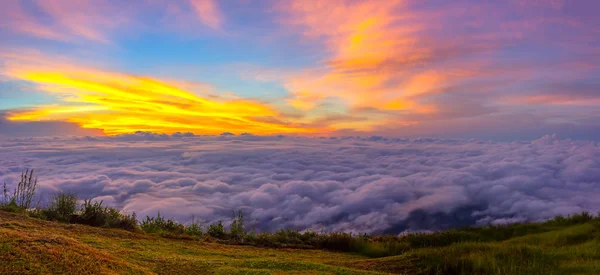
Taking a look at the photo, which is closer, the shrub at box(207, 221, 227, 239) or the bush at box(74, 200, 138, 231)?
the bush at box(74, 200, 138, 231)

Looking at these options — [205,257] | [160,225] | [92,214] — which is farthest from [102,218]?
[205,257]

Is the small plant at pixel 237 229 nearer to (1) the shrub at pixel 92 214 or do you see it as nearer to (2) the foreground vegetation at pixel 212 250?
(2) the foreground vegetation at pixel 212 250

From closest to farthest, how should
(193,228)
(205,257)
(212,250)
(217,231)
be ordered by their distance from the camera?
(205,257)
(212,250)
(217,231)
(193,228)

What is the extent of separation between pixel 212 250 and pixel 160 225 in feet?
12.2

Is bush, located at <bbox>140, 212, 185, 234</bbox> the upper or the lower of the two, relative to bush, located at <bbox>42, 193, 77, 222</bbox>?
lower

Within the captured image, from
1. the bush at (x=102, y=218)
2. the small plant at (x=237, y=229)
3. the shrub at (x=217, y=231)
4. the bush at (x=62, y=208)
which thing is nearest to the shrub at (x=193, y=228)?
the shrub at (x=217, y=231)

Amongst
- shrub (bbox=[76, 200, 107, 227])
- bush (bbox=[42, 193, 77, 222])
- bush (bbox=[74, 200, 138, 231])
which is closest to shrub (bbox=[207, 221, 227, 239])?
bush (bbox=[74, 200, 138, 231])

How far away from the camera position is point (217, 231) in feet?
37.3

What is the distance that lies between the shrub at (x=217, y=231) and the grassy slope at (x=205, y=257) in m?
1.38

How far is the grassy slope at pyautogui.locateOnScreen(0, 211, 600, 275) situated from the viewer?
4703mm

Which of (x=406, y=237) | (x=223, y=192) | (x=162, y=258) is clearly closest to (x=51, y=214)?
(x=162, y=258)

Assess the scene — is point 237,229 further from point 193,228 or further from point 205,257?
point 205,257

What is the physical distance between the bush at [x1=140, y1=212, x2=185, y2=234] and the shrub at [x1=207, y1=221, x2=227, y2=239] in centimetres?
83

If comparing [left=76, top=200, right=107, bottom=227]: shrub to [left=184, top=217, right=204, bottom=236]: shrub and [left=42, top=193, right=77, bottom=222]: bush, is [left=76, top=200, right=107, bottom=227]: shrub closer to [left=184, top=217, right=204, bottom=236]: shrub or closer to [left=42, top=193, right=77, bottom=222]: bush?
[left=42, top=193, right=77, bottom=222]: bush
